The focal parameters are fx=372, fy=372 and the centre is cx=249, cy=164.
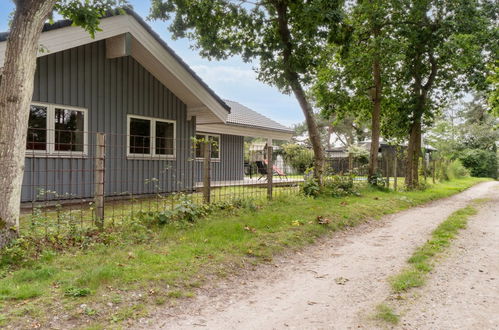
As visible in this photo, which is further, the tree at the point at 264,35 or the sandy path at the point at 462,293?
the tree at the point at 264,35

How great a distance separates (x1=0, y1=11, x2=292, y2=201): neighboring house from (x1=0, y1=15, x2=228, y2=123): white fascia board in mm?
22

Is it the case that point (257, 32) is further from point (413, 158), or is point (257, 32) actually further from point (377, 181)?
point (413, 158)

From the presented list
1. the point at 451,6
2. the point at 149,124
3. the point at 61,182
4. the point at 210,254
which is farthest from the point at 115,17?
the point at 451,6

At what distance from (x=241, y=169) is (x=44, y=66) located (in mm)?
10876

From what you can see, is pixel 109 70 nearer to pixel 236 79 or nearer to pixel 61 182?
pixel 61 182

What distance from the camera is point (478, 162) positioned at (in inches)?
1377

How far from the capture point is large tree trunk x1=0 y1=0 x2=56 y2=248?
15.5ft

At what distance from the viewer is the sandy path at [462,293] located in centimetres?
337

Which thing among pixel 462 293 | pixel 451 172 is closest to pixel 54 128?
pixel 462 293

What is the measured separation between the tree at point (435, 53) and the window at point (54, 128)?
1106cm

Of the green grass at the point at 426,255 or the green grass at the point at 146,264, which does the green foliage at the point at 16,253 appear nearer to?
the green grass at the point at 146,264

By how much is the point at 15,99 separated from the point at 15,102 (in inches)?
1.5

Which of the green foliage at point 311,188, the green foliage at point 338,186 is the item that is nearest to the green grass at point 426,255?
the green foliage at point 338,186

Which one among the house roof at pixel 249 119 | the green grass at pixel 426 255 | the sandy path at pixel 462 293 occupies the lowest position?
the sandy path at pixel 462 293
